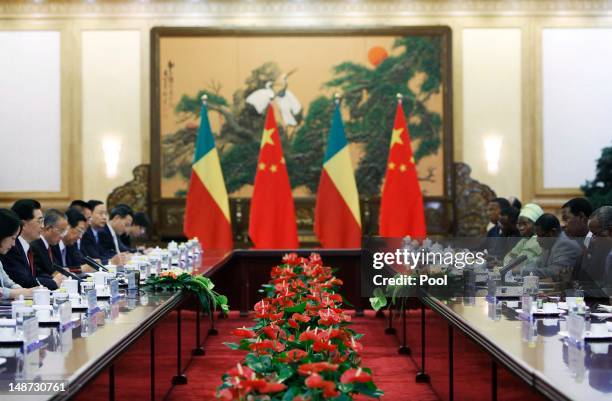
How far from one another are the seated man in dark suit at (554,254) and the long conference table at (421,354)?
73 cm

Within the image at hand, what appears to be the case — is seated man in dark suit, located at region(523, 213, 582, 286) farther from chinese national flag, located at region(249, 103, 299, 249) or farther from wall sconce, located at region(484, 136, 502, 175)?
wall sconce, located at region(484, 136, 502, 175)

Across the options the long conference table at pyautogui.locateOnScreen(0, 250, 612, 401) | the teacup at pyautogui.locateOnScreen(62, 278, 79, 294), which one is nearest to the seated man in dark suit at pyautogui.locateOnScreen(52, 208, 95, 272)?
the long conference table at pyautogui.locateOnScreen(0, 250, 612, 401)

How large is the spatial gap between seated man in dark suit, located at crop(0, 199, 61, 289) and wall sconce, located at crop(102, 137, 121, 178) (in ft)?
18.8

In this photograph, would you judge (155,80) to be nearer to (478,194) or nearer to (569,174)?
(478,194)

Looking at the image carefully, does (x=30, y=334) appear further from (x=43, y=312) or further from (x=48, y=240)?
(x=48, y=240)

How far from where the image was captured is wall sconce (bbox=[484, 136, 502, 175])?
11.2 meters

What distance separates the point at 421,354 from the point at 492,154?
5.93 m

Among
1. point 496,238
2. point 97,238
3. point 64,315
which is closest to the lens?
point 64,315

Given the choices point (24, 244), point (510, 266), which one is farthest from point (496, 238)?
point (24, 244)

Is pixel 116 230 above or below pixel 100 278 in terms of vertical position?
above

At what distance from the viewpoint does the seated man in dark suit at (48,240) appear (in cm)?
567

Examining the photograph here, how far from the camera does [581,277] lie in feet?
16.8

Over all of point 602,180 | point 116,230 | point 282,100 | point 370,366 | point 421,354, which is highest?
point 282,100

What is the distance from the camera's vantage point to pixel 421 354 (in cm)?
577
